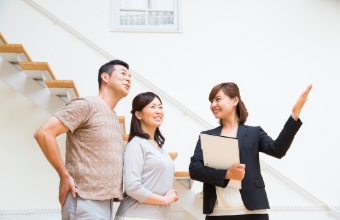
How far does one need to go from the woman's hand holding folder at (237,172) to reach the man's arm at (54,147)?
74 cm

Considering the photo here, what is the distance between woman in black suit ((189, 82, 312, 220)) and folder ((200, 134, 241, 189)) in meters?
0.04

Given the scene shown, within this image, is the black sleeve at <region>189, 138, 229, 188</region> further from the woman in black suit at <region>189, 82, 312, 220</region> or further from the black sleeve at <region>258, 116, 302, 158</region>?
the black sleeve at <region>258, 116, 302, 158</region>

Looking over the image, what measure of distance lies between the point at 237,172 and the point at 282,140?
28 centimetres

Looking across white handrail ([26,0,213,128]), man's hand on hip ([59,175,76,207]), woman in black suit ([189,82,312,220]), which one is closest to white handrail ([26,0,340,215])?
white handrail ([26,0,213,128])

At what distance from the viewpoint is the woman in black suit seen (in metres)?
1.70

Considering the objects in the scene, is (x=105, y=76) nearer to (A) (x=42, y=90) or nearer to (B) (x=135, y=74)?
(A) (x=42, y=90)

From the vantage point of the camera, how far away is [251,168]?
1797 mm

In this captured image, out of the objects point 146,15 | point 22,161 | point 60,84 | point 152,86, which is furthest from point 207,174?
point 146,15

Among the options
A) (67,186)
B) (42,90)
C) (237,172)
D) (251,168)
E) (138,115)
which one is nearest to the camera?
(67,186)

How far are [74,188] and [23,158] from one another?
6.56ft

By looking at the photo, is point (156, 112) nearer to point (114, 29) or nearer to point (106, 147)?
→ point (106, 147)

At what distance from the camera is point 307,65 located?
379 centimetres

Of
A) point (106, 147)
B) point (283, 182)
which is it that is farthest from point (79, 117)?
point (283, 182)

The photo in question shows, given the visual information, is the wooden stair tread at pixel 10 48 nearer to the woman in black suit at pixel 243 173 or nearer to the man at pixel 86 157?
the man at pixel 86 157
